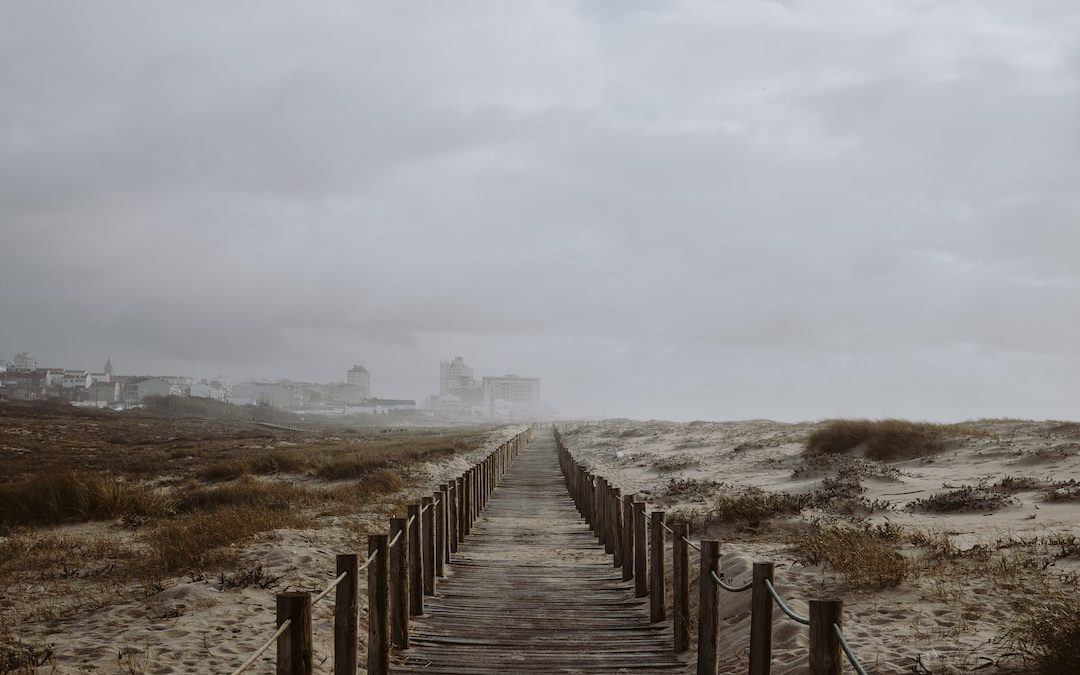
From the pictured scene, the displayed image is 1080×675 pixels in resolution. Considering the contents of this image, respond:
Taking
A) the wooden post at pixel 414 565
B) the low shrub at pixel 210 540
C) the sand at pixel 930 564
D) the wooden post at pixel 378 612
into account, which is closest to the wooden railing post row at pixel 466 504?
the low shrub at pixel 210 540

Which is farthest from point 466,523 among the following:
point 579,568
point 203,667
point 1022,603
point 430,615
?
point 1022,603

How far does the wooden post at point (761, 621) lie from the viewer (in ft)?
16.5

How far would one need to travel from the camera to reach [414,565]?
823cm

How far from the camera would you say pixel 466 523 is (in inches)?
532

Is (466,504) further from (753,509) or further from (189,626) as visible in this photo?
(189,626)

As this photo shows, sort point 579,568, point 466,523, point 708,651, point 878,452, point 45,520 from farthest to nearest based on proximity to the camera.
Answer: point 878,452, point 45,520, point 466,523, point 579,568, point 708,651

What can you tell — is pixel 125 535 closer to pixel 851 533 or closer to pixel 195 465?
pixel 851 533

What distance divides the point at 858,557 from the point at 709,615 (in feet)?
10.3

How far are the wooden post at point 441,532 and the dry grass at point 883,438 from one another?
15539 millimetres

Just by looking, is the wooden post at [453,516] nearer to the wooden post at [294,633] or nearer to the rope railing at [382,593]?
the rope railing at [382,593]

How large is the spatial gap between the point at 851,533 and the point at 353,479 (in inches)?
664

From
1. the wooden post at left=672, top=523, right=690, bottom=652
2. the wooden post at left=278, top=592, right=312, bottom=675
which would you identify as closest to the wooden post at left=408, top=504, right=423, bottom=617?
the wooden post at left=672, top=523, right=690, bottom=652

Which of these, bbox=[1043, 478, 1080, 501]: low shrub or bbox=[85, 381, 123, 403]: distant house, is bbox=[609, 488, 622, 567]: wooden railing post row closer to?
bbox=[1043, 478, 1080, 501]: low shrub

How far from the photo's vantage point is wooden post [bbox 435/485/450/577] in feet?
32.9
